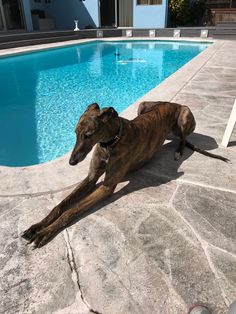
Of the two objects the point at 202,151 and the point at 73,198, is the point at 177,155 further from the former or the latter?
the point at 73,198

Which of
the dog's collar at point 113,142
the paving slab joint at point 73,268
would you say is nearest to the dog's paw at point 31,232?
the paving slab joint at point 73,268

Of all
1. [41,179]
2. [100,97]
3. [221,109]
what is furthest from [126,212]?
[100,97]

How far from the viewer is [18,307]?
1.98 metres

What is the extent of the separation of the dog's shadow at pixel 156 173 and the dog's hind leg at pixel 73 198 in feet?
0.64

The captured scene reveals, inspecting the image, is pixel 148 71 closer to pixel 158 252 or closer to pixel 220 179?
pixel 220 179

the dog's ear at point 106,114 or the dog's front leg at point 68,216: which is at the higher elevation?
the dog's ear at point 106,114

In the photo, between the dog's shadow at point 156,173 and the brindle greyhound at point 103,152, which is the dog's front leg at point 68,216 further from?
the dog's shadow at point 156,173

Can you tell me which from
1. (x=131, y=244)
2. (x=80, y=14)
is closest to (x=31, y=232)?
(x=131, y=244)

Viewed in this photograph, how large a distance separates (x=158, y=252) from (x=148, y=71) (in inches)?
483

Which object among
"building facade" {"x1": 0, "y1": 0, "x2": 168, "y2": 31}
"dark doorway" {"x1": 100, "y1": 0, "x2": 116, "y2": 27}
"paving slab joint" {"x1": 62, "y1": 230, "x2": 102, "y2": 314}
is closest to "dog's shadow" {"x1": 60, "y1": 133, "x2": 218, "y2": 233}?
"paving slab joint" {"x1": 62, "y1": 230, "x2": 102, "y2": 314}

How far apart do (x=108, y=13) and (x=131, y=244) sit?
32009 mm

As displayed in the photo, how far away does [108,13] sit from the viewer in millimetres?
29422

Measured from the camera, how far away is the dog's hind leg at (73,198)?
259 centimetres

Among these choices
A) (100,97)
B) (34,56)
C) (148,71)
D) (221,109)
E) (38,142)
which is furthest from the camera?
(34,56)
